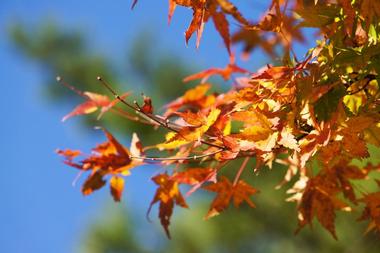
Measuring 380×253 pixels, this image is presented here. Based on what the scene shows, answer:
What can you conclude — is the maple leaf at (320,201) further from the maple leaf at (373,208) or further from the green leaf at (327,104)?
the green leaf at (327,104)

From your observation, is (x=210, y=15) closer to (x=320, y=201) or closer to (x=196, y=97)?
(x=196, y=97)

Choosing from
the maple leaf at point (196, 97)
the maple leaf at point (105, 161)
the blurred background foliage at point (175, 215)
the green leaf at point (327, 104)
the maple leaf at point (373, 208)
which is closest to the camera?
the green leaf at point (327, 104)

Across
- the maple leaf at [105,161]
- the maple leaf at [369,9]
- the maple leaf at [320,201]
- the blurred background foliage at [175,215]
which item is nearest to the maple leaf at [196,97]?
the maple leaf at [105,161]

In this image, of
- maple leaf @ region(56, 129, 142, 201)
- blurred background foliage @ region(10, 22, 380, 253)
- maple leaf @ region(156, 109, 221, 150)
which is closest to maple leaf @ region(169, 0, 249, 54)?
maple leaf @ region(156, 109, 221, 150)

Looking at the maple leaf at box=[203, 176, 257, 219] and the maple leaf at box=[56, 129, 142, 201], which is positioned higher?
the maple leaf at box=[56, 129, 142, 201]

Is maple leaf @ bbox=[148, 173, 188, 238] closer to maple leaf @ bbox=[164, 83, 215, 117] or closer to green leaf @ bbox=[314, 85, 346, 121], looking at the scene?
maple leaf @ bbox=[164, 83, 215, 117]

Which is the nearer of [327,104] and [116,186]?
[327,104]

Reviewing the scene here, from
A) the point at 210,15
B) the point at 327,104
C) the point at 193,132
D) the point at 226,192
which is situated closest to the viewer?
the point at 327,104

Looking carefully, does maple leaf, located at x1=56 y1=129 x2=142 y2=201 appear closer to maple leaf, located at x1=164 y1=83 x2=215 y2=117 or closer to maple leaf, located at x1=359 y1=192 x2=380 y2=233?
maple leaf, located at x1=164 y1=83 x2=215 y2=117

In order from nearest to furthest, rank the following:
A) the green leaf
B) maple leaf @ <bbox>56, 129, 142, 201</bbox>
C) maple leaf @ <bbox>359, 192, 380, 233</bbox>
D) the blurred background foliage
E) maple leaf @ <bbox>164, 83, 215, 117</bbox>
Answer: the green leaf, maple leaf @ <bbox>359, 192, 380, 233</bbox>, maple leaf @ <bbox>56, 129, 142, 201</bbox>, maple leaf @ <bbox>164, 83, 215, 117</bbox>, the blurred background foliage

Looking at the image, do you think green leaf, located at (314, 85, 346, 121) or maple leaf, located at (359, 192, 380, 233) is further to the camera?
maple leaf, located at (359, 192, 380, 233)

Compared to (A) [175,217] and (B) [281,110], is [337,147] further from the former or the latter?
(A) [175,217]

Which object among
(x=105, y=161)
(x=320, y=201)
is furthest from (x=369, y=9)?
(x=105, y=161)

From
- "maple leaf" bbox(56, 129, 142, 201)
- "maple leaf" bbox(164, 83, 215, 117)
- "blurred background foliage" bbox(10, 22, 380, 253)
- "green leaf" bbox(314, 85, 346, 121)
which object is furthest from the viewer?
"blurred background foliage" bbox(10, 22, 380, 253)
